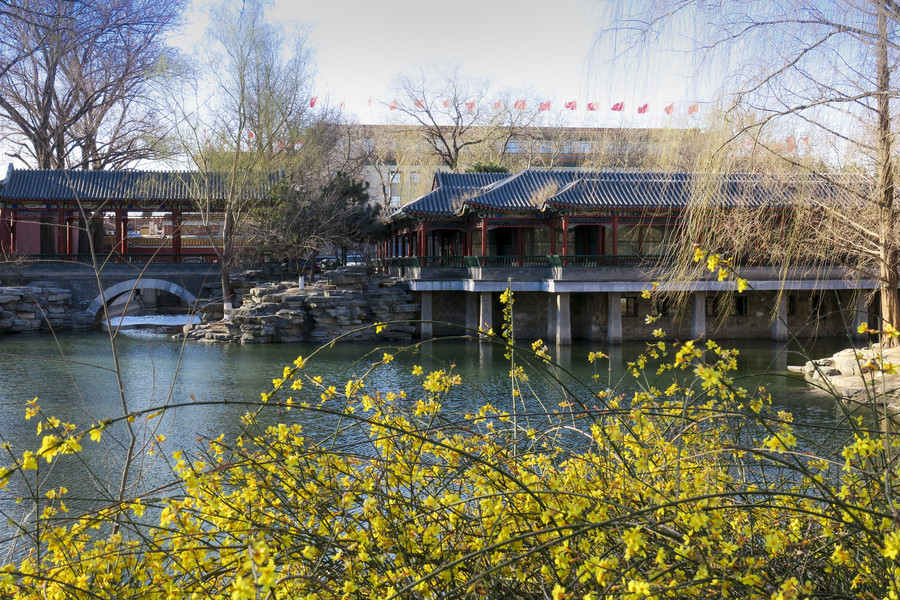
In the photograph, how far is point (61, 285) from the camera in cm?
1902

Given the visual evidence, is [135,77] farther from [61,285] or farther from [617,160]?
[617,160]

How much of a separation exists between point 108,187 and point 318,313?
7.91m

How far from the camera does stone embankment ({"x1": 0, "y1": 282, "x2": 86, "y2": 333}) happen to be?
16969mm

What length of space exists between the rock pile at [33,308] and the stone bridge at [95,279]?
0.30 m

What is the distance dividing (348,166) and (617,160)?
31.7 feet

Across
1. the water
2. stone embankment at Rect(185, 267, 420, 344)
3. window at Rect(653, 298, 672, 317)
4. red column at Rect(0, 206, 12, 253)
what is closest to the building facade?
stone embankment at Rect(185, 267, 420, 344)

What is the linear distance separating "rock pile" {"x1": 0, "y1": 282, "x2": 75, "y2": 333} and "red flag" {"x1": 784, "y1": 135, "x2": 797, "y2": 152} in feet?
52.8

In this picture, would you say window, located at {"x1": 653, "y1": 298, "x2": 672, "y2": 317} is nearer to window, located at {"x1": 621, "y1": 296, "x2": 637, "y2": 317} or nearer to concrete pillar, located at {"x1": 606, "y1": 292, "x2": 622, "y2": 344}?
window, located at {"x1": 621, "y1": 296, "x2": 637, "y2": 317}

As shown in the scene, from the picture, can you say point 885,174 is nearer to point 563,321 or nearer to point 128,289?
point 563,321

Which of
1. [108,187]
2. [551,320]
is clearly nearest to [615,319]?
[551,320]

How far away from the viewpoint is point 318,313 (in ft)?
53.1

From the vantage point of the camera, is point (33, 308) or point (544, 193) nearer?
point (544, 193)

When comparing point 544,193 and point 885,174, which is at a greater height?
point 544,193

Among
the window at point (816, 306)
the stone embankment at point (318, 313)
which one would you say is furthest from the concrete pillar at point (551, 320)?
the window at point (816, 306)
